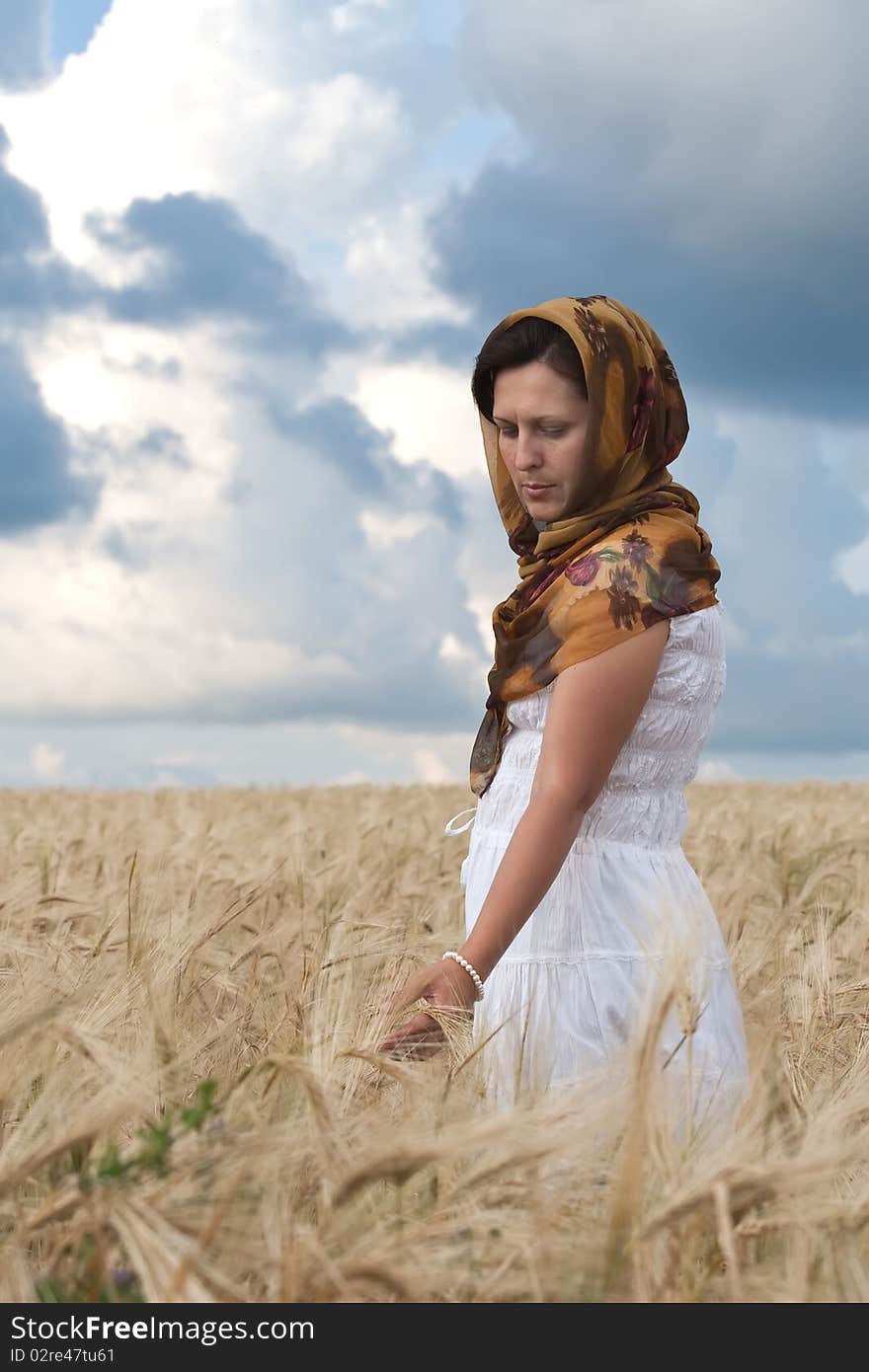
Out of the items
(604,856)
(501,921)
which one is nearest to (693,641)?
(604,856)

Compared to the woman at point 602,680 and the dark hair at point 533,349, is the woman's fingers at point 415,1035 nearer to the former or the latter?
the woman at point 602,680

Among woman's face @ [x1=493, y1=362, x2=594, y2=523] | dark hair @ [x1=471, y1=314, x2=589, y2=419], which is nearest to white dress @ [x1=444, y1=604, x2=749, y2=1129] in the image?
woman's face @ [x1=493, y1=362, x2=594, y2=523]

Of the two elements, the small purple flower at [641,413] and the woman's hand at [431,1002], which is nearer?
the woman's hand at [431,1002]

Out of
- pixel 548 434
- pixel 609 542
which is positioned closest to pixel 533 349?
pixel 548 434

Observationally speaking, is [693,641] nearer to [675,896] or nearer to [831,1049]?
[675,896]

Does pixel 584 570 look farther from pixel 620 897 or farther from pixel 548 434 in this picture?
pixel 620 897

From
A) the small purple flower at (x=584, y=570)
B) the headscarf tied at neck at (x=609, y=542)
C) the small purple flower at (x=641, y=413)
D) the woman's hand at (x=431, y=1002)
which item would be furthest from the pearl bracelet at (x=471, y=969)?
the small purple flower at (x=641, y=413)

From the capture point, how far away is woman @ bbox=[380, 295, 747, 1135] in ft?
6.41

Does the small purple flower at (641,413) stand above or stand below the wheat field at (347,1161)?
above

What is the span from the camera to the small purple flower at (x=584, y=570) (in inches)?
78.8

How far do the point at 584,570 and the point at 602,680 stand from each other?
0.67 feet

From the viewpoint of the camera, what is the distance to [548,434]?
2100 millimetres

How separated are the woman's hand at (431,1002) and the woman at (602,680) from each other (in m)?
0.05

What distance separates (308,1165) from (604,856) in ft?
2.47
